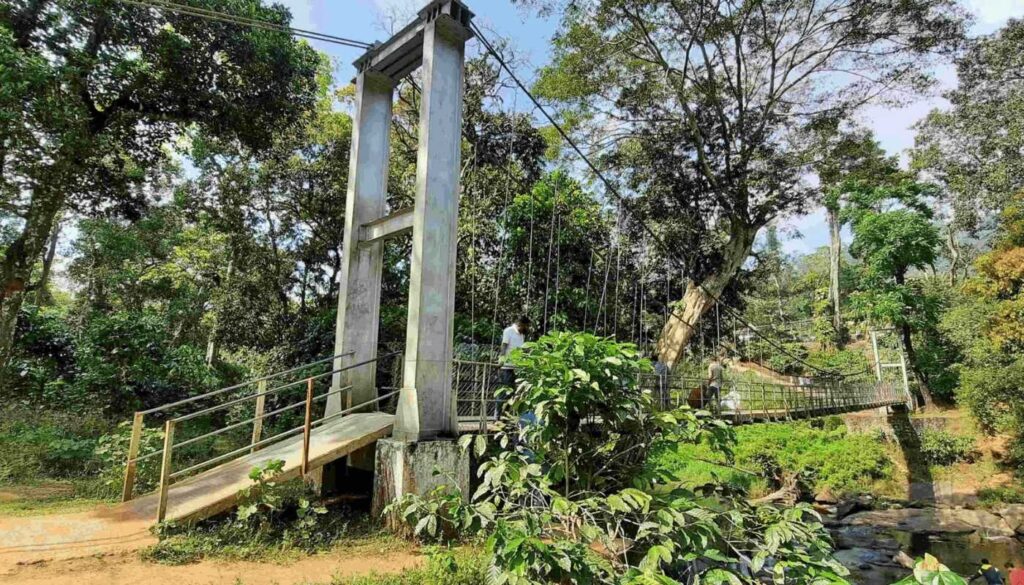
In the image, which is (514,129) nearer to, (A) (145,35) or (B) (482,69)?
(B) (482,69)

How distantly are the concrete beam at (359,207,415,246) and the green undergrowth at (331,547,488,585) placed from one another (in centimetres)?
273

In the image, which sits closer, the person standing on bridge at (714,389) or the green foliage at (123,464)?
the green foliage at (123,464)

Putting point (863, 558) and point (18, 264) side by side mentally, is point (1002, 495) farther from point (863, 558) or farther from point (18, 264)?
point (18, 264)

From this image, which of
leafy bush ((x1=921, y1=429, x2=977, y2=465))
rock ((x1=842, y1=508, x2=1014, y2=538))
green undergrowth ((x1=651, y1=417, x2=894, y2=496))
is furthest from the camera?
leafy bush ((x1=921, y1=429, x2=977, y2=465))

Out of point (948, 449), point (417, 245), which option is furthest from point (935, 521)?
point (417, 245)

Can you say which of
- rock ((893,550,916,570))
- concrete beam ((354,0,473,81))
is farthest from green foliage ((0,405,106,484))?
rock ((893,550,916,570))

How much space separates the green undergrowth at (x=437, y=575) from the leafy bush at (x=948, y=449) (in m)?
14.4

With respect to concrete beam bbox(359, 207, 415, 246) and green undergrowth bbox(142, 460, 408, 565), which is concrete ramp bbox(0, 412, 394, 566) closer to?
green undergrowth bbox(142, 460, 408, 565)

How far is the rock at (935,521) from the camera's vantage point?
30.8 feet

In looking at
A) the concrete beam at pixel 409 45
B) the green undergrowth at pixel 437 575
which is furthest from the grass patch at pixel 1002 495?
the concrete beam at pixel 409 45

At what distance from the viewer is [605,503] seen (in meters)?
2.29

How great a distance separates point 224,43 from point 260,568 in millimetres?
7595

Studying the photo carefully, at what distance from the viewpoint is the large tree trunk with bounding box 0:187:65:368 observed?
7359mm

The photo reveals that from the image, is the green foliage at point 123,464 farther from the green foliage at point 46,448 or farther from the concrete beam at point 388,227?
the concrete beam at point 388,227
